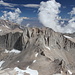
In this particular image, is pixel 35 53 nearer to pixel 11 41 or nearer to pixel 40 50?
pixel 40 50

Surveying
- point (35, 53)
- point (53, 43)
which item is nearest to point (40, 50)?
point (35, 53)

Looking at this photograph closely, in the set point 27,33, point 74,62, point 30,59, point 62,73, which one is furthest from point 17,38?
point 62,73

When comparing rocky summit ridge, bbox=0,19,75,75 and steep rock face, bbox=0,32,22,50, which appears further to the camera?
steep rock face, bbox=0,32,22,50

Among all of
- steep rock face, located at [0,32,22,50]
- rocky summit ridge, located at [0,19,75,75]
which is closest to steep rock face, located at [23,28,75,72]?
rocky summit ridge, located at [0,19,75,75]

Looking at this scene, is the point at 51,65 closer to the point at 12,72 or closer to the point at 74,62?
the point at 12,72

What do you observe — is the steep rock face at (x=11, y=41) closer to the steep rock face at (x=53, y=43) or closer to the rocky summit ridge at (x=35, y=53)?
the rocky summit ridge at (x=35, y=53)

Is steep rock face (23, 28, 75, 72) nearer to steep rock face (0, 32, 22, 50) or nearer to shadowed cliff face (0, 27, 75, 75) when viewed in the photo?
shadowed cliff face (0, 27, 75, 75)

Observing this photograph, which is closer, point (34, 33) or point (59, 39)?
point (34, 33)
